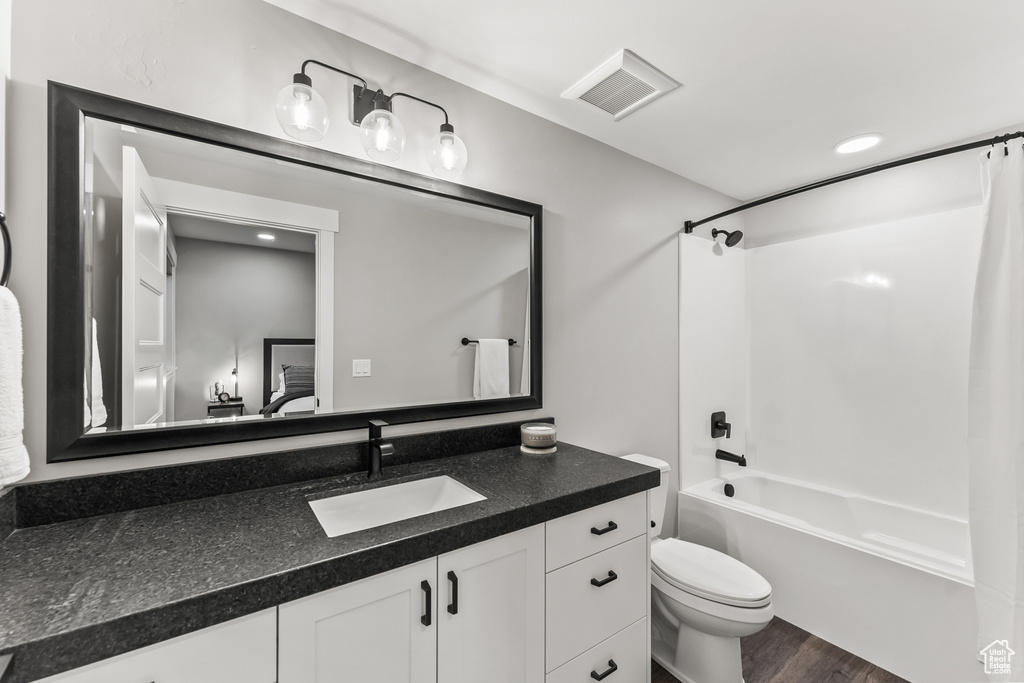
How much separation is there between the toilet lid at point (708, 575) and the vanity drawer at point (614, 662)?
362 millimetres

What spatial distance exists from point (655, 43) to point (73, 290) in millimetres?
1840

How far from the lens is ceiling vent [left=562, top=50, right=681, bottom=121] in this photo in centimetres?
156

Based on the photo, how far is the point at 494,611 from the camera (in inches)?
43.6

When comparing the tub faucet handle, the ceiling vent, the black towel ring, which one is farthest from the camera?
the tub faucet handle

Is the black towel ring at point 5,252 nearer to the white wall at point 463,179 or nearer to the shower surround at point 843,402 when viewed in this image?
the white wall at point 463,179

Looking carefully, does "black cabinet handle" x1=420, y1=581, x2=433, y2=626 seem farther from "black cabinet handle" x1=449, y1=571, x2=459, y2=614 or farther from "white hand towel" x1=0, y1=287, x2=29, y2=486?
"white hand towel" x1=0, y1=287, x2=29, y2=486

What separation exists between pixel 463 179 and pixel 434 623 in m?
1.48

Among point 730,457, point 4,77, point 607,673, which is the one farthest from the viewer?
point 730,457

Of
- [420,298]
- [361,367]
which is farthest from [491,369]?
[361,367]

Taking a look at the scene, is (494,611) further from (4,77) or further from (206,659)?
(4,77)

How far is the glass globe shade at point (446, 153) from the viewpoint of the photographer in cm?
154

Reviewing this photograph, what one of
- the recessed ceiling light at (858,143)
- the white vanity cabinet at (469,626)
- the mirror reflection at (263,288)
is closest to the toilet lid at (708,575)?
the white vanity cabinet at (469,626)

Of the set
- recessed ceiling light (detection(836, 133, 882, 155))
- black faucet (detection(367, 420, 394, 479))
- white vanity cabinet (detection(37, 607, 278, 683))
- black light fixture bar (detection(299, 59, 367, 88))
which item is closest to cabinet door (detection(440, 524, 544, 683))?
white vanity cabinet (detection(37, 607, 278, 683))

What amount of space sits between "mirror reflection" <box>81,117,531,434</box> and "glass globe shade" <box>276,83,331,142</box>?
0.13 meters
